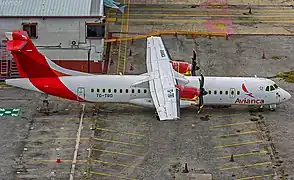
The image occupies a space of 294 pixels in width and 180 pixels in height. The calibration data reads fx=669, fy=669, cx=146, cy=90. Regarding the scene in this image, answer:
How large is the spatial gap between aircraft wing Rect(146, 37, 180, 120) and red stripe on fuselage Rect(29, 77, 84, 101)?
703cm

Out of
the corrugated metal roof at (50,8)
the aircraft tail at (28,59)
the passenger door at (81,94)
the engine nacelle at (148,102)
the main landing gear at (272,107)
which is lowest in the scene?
the main landing gear at (272,107)

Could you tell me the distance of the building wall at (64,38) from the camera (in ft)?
203

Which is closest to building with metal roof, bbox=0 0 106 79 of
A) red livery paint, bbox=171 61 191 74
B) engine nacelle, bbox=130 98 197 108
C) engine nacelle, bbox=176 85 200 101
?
red livery paint, bbox=171 61 191 74

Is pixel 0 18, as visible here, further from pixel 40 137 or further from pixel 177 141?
pixel 177 141

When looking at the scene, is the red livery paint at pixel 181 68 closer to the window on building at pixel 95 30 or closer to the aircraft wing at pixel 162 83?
the aircraft wing at pixel 162 83

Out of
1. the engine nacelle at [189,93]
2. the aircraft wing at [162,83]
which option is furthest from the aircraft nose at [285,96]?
the aircraft wing at [162,83]

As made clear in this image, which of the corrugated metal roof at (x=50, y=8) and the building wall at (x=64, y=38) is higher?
the corrugated metal roof at (x=50, y=8)

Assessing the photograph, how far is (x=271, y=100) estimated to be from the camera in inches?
2231

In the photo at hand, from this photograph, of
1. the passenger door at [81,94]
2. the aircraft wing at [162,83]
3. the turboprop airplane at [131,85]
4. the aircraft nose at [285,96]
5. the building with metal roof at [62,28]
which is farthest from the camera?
the building with metal roof at [62,28]

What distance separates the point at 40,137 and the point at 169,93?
34.8ft

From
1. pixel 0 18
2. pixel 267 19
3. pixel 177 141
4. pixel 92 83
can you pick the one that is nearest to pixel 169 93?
pixel 177 141

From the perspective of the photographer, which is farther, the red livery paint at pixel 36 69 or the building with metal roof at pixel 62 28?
the building with metal roof at pixel 62 28

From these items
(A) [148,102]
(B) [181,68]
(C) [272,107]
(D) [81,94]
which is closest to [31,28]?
(D) [81,94]

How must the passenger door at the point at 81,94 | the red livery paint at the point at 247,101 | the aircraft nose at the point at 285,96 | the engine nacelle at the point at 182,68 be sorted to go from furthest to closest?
the engine nacelle at the point at 182,68, the aircraft nose at the point at 285,96, the red livery paint at the point at 247,101, the passenger door at the point at 81,94
